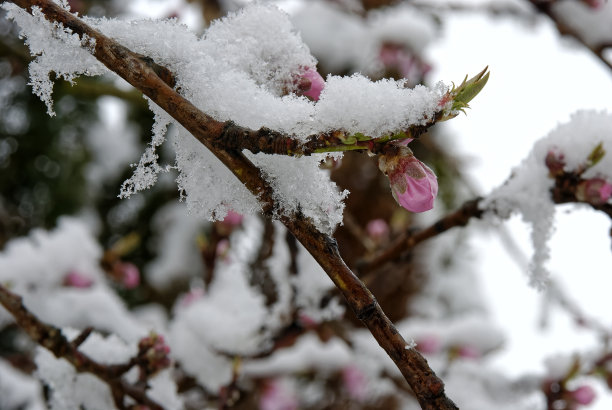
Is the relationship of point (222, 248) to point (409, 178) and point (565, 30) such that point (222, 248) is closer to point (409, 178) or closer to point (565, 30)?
point (409, 178)

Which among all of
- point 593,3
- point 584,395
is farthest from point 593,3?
point 584,395

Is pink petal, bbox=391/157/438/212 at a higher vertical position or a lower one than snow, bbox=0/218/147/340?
lower

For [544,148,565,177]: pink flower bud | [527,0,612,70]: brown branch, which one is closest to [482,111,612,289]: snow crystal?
[544,148,565,177]: pink flower bud

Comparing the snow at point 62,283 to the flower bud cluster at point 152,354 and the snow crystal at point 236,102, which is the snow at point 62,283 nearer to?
the flower bud cluster at point 152,354

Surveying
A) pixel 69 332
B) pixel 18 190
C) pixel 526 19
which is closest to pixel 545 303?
pixel 526 19

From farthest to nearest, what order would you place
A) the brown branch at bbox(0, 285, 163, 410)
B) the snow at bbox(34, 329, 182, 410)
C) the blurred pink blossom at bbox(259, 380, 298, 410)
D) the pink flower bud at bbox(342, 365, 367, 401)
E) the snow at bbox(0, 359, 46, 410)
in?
the blurred pink blossom at bbox(259, 380, 298, 410)
the pink flower bud at bbox(342, 365, 367, 401)
the snow at bbox(0, 359, 46, 410)
the snow at bbox(34, 329, 182, 410)
the brown branch at bbox(0, 285, 163, 410)

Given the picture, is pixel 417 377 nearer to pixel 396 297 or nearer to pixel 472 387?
pixel 472 387

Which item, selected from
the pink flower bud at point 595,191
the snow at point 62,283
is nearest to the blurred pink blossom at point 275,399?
the snow at point 62,283

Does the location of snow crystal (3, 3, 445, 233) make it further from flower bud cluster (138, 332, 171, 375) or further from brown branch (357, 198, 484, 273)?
flower bud cluster (138, 332, 171, 375)
